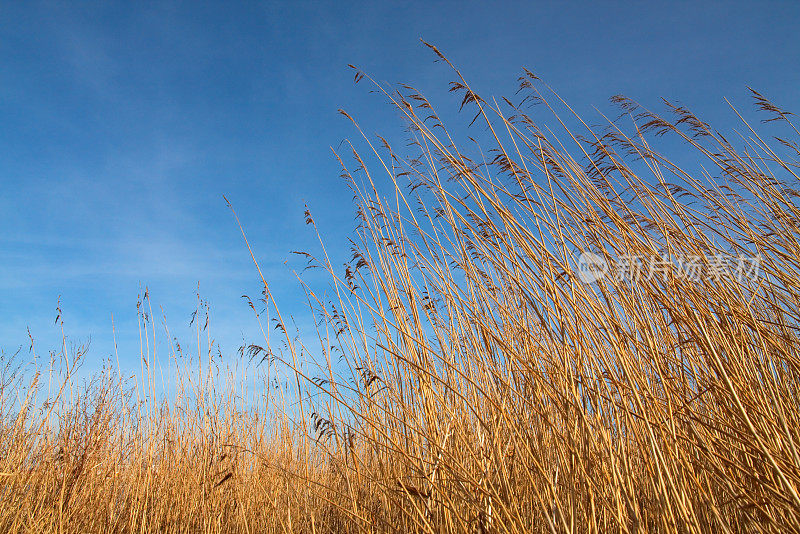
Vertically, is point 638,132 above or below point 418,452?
above

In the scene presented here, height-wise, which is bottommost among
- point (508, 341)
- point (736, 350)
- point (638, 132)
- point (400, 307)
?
point (736, 350)

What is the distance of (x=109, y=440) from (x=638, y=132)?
3.96m

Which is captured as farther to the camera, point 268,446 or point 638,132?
point 268,446

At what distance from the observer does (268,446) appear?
347cm

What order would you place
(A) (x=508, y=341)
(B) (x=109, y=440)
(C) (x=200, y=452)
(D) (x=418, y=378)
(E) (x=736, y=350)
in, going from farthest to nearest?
(B) (x=109, y=440), (C) (x=200, y=452), (D) (x=418, y=378), (A) (x=508, y=341), (E) (x=736, y=350)

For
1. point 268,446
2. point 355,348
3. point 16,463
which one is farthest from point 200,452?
point 355,348

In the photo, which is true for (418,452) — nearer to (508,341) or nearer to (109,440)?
(508,341)

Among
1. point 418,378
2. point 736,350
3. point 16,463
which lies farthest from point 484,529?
point 16,463

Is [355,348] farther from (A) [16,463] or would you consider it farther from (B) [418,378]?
(A) [16,463]

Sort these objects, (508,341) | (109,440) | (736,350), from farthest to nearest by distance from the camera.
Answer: (109,440) < (508,341) < (736,350)

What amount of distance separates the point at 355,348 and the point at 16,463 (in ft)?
9.86

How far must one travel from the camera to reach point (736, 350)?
1.18 metres

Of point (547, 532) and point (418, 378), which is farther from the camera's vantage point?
point (418, 378)

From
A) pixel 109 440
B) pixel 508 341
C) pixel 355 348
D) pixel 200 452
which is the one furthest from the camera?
pixel 109 440
